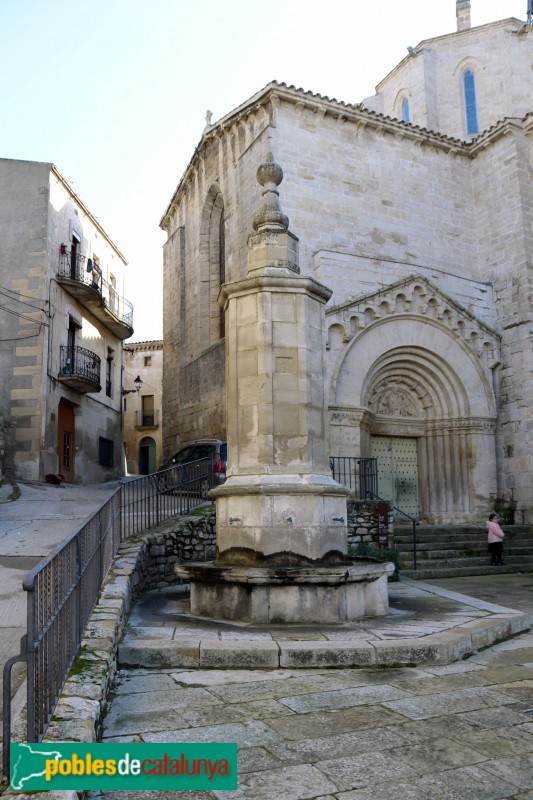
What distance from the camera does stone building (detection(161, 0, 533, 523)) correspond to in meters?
15.0

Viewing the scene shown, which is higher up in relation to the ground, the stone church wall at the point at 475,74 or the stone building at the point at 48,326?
the stone church wall at the point at 475,74

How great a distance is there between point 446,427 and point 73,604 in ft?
43.9

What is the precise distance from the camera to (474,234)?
18312 millimetres

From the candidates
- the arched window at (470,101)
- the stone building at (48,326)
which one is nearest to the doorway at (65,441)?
the stone building at (48,326)

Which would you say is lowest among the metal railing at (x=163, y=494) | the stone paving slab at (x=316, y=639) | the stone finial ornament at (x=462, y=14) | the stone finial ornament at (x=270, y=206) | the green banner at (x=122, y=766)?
the stone paving slab at (x=316, y=639)

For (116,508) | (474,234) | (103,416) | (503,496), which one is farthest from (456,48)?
(116,508)

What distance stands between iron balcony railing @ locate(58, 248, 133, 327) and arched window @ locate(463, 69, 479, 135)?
13.6m

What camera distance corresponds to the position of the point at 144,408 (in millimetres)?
Answer: 41375

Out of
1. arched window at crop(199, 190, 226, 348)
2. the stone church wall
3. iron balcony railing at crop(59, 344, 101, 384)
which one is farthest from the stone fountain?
the stone church wall

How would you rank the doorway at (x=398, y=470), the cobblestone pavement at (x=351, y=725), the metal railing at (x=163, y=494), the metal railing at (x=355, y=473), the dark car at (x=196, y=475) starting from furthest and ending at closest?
1. the doorway at (x=398, y=470)
2. the metal railing at (x=355, y=473)
3. the dark car at (x=196, y=475)
4. the metal railing at (x=163, y=494)
5. the cobblestone pavement at (x=351, y=725)

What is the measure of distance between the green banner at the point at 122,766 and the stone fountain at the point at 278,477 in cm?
331

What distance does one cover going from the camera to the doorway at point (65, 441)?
63.8ft

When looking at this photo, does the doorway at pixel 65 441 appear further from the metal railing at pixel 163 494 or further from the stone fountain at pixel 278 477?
the stone fountain at pixel 278 477

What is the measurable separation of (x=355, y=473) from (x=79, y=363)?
10499 mm
